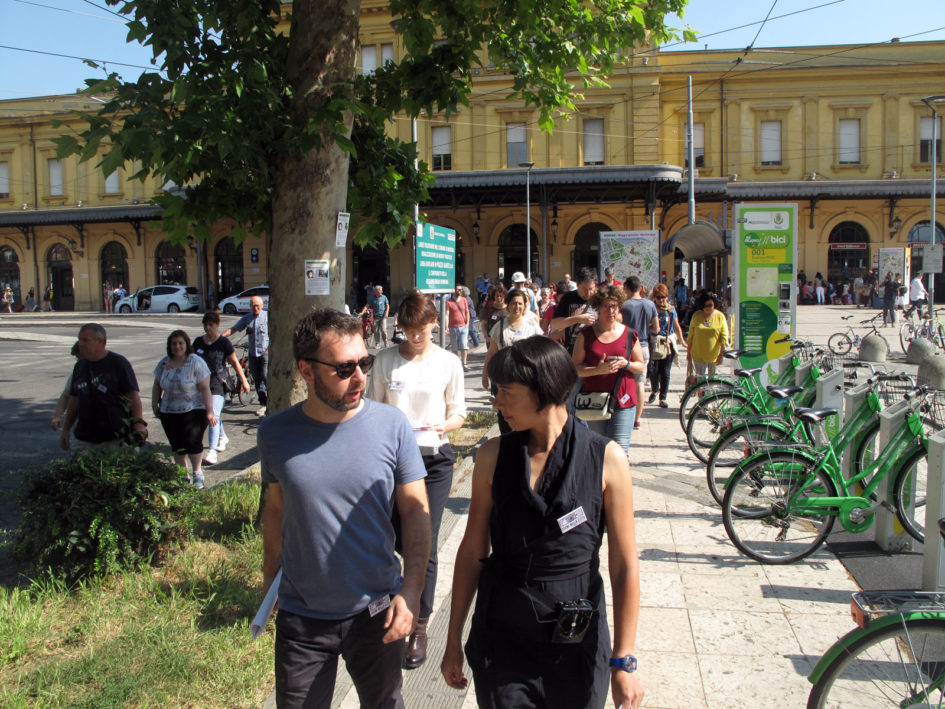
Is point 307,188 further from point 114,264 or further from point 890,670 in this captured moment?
point 114,264

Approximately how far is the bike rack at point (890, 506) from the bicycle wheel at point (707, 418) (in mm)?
2329

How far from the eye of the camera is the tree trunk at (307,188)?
5.30m

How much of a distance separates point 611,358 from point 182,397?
389 centimetres

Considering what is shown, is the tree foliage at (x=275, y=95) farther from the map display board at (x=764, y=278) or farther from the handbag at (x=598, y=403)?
the map display board at (x=764, y=278)

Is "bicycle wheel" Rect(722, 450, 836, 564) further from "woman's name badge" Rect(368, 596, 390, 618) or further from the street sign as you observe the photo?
the street sign

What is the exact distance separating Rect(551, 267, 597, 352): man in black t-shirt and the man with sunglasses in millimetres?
4183

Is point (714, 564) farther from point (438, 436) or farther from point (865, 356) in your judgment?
point (865, 356)

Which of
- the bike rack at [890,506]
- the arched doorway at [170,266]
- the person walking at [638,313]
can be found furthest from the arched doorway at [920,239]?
the arched doorway at [170,266]

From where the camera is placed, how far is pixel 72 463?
477 centimetres

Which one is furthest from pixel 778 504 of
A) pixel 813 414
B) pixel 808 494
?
pixel 813 414

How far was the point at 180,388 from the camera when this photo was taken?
6.96m

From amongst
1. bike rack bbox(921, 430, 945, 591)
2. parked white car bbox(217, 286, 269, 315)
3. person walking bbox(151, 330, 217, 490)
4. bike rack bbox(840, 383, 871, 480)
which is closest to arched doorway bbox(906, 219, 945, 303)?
parked white car bbox(217, 286, 269, 315)

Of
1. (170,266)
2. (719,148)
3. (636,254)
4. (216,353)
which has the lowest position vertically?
(216,353)

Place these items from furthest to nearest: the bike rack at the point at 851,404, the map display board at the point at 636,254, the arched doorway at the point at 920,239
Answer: the arched doorway at the point at 920,239, the map display board at the point at 636,254, the bike rack at the point at 851,404
